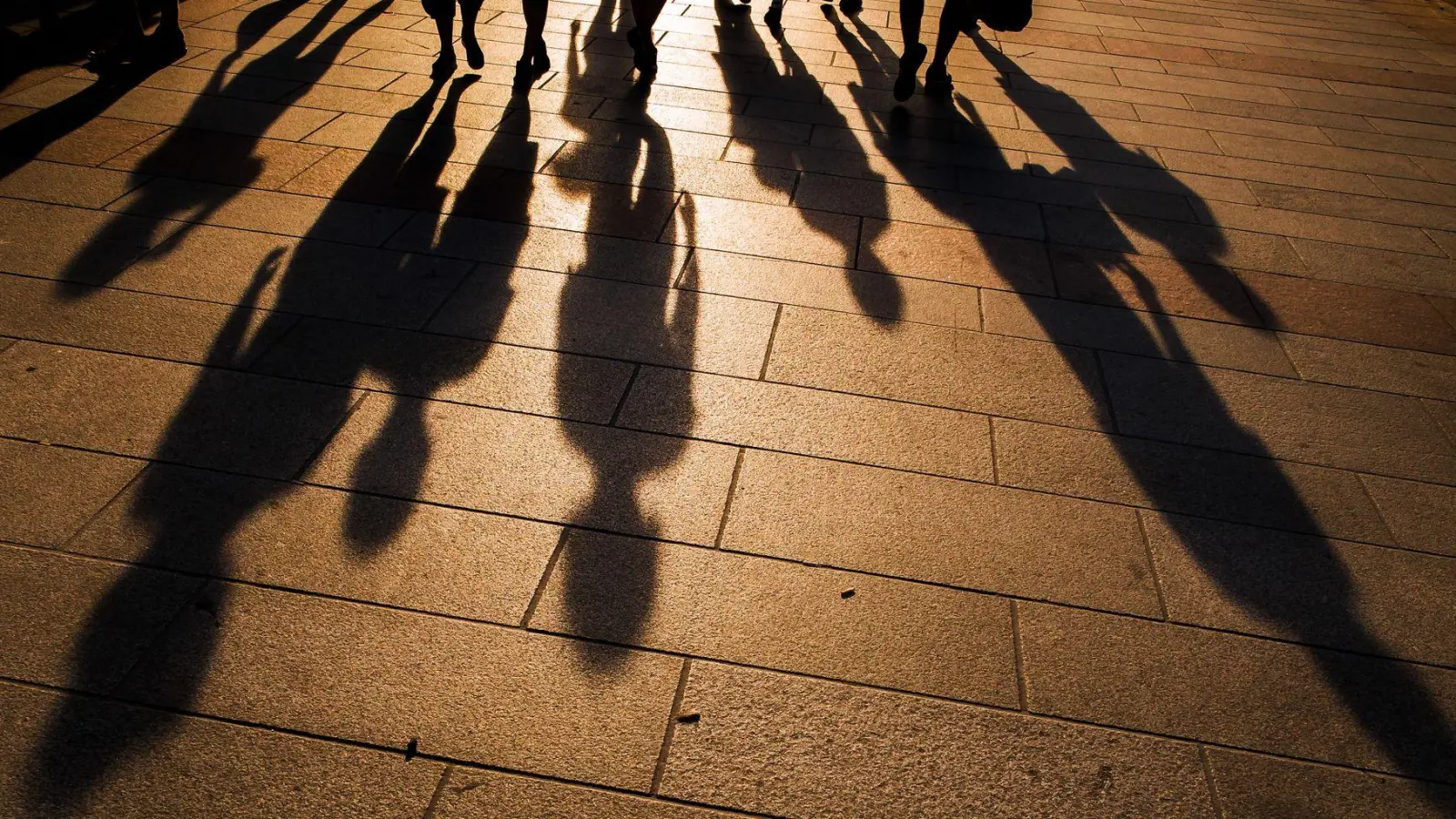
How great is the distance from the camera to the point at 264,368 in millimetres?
3756

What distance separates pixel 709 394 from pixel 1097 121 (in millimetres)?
4741

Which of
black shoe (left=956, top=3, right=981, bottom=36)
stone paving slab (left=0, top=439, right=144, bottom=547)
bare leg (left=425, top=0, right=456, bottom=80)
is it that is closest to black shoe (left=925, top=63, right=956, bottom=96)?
black shoe (left=956, top=3, right=981, bottom=36)

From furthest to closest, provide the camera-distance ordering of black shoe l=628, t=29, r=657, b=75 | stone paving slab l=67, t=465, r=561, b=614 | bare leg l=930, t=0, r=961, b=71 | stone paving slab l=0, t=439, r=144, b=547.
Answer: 1. bare leg l=930, t=0, r=961, b=71
2. black shoe l=628, t=29, r=657, b=75
3. stone paving slab l=0, t=439, r=144, b=547
4. stone paving slab l=67, t=465, r=561, b=614

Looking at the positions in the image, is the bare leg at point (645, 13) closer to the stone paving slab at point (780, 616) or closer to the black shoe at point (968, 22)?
the black shoe at point (968, 22)

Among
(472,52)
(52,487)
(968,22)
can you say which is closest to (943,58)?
(968,22)

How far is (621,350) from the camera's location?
13.1 feet

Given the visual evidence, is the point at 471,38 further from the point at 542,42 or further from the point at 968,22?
the point at 968,22

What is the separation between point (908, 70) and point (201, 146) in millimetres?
4738

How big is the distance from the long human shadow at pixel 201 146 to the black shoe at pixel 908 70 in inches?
168

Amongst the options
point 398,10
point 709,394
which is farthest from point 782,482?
point 398,10

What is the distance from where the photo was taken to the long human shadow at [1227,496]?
8.70 ft

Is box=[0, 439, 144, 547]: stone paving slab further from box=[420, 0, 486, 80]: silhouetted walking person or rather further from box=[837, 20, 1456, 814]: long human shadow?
box=[420, 0, 486, 80]: silhouetted walking person

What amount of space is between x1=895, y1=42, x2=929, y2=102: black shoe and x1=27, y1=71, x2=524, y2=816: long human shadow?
3592mm

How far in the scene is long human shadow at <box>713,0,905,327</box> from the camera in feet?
15.2
